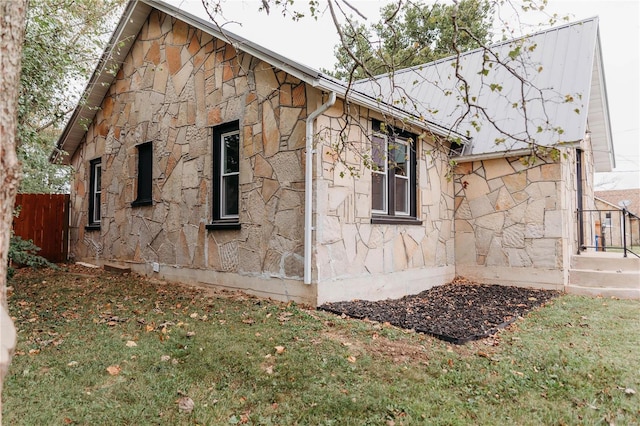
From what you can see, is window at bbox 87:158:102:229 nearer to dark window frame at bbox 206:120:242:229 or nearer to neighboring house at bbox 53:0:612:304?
neighboring house at bbox 53:0:612:304

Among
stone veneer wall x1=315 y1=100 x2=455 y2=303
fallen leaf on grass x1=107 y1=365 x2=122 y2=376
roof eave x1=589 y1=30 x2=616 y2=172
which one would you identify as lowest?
fallen leaf on grass x1=107 y1=365 x2=122 y2=376

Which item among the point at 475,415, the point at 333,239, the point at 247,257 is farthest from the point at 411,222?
the point at 475,415

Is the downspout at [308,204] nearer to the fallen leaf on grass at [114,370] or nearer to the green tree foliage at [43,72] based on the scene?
the fallen leaf on grass at [114,370]

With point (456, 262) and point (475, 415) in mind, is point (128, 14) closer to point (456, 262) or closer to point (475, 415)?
point (456, 262)

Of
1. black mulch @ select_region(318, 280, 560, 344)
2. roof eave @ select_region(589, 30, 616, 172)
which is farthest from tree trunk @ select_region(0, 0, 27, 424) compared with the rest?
roof eave @ select_region(589, 30, 616, 172)

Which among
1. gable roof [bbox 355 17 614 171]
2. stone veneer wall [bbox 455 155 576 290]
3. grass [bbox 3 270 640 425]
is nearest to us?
grass [bbox 3 270 640 425]

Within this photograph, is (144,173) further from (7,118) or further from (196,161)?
(7,118)

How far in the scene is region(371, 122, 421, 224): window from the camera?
21.7 ft

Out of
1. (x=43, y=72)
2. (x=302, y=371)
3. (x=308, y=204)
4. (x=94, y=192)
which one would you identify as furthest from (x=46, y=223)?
(x=302, y=371)

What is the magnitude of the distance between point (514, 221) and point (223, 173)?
5294 millimetres

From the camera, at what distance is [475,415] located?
293 cm

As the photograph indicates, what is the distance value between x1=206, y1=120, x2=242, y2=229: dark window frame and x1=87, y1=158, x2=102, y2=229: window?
4785 millimetres

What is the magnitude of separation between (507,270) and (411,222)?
2.25 metres

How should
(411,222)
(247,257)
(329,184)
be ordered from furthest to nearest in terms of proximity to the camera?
(411,222), (247,257), (329,184)
